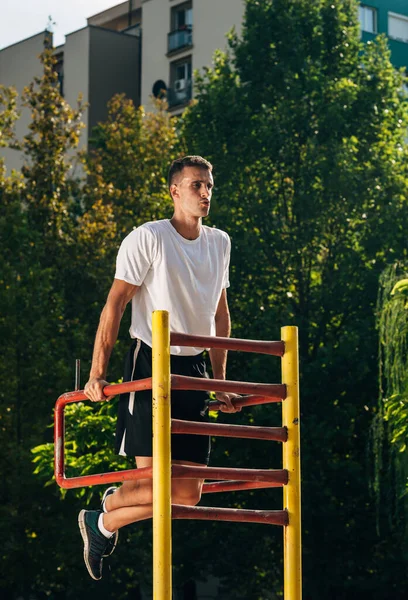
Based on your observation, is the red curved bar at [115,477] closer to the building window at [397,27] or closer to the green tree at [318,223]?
the green tree at [318,223]

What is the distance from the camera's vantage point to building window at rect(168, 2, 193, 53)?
149 feet

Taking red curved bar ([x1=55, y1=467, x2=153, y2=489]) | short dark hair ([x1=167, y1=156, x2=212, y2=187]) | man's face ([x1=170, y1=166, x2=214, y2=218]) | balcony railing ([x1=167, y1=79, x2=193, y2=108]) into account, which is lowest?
red curved bar ([x1=55, y1=467, x2=153, y2=489])

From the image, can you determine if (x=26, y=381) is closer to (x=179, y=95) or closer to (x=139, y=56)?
(x=179, y=95)

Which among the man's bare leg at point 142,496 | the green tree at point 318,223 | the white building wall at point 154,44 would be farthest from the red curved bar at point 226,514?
the white building wall at point 154,44

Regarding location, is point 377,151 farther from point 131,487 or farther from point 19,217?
point 131,487

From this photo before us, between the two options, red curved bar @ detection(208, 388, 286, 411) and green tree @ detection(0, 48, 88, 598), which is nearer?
red curved bar @ detection(208, 388, 286, 411)

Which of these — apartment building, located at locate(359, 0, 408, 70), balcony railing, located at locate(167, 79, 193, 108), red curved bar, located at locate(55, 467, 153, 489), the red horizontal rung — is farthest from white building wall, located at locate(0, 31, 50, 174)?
red curved bar, located at locate(55, 467, 153, 489)

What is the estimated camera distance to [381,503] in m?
25.6

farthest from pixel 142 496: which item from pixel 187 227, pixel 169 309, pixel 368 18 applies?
pixel 368 18

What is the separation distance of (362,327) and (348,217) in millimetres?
2817

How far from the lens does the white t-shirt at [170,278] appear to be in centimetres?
627

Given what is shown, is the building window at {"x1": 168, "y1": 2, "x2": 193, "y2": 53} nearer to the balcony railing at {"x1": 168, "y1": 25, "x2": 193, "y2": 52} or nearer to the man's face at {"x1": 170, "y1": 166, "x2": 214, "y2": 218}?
the balcony railing at {"x1": 168, "y1": 25, "x2": 193, "y2": 52}

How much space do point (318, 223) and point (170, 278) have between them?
22.0 meters

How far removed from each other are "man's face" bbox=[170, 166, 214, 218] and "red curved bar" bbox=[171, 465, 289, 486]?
133 centimetres
